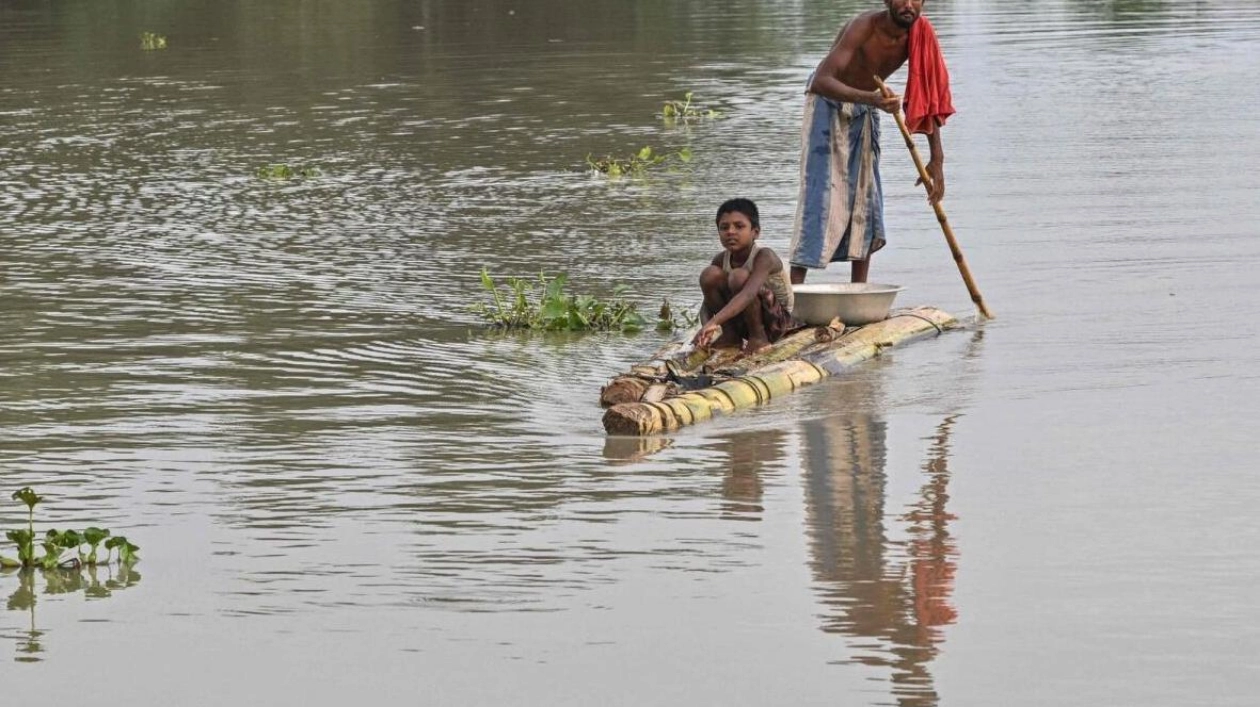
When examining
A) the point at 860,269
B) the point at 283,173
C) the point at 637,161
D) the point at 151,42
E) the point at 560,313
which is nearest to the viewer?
the point at 860,269

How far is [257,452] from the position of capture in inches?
258

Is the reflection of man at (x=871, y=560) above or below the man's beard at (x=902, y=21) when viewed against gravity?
below

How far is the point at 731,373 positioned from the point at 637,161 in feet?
21.9

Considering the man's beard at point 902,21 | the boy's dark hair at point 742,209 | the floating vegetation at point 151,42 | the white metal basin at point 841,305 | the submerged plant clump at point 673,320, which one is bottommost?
the submerged plant clump at point 673,320

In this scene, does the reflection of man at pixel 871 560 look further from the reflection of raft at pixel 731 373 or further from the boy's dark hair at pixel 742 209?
the boy's dark hair at pixel 742 209

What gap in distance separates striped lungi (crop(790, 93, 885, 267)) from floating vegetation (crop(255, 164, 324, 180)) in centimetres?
598

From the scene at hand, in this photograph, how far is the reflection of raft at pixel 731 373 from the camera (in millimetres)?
6707

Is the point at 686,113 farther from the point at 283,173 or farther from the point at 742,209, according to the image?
the point at 742,209

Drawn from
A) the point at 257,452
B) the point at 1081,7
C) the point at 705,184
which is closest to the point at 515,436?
the point at 257,452

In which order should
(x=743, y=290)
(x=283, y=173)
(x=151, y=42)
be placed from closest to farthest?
(x=743, y=290) < (x=283, y=173) < (x=151, y=42)

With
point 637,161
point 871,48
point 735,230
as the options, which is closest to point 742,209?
point 735,230

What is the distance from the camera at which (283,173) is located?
541 inches

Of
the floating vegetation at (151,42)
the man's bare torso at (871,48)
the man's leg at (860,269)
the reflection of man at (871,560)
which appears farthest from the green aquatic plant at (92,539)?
the floating vegetation at (151,42)

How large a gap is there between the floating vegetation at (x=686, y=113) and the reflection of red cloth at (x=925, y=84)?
8.14 meters
